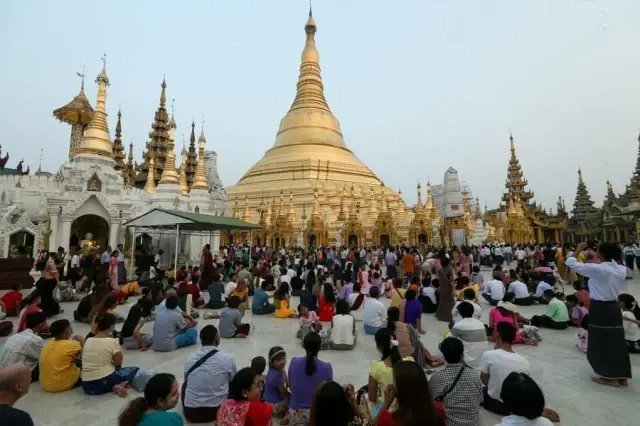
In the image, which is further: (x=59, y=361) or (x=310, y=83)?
(x=310, y=83)

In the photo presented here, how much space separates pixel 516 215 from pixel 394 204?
33.5ft

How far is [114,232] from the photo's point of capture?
1656cm

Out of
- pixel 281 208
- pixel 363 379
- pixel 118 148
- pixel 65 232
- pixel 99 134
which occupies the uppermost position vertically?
pixel 118 148

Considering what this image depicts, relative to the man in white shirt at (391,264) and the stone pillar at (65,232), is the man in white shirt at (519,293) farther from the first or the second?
the stone pillar at (65,232)

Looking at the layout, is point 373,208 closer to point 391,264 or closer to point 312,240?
point 312,240

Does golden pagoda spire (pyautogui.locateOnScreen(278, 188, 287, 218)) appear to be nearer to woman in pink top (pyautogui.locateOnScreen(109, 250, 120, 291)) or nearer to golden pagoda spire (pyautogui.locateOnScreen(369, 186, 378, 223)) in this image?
golden pagoda spire (pyautogui.locateOnScreen(369, 186, 378, 223))

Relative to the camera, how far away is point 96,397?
13.8 ft

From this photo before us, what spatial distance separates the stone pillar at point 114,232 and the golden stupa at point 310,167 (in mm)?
13294

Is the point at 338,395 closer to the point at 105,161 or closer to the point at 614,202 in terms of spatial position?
the point at 105,161

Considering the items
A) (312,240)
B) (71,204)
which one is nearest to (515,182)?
→ (312,240)

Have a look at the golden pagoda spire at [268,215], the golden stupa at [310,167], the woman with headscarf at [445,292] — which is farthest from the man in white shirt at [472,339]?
the golden pagoda spire at [268,215]

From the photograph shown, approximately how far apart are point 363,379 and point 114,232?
1539 cm

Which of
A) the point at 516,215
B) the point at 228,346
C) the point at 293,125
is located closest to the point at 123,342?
the point at 228,346

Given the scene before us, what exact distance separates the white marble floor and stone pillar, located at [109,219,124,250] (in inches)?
399
